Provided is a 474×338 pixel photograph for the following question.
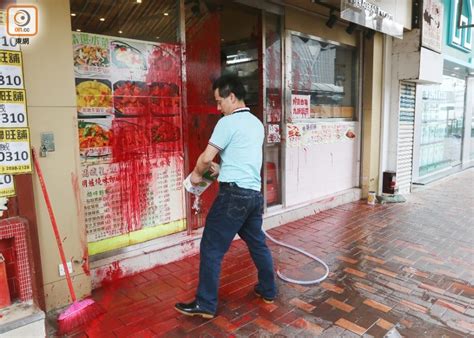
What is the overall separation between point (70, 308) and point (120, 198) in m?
1.19

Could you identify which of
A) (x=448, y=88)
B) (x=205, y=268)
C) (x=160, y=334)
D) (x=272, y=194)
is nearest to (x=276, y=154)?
(x=272, y=194)

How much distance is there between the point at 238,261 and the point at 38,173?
2.32 meters

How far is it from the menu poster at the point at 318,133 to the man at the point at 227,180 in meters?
2.68

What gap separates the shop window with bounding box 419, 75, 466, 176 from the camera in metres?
9.35

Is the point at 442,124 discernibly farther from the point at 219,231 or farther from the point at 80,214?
the point at 80,214

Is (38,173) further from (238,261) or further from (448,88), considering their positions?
(448,88)

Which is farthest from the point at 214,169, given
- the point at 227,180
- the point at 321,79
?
the point at 321,79

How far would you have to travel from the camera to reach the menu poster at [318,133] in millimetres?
5754

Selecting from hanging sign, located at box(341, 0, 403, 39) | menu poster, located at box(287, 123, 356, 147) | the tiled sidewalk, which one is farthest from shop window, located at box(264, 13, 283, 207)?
hanging sign, located at box(341, 0, 403, 39)

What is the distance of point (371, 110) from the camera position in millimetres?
6969

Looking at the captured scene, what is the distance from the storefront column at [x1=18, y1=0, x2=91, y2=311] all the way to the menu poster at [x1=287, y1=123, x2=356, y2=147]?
3.33m

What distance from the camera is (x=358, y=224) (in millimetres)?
5656

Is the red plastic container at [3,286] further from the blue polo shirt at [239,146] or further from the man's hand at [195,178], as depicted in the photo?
the blue polo shirt at [239,146]

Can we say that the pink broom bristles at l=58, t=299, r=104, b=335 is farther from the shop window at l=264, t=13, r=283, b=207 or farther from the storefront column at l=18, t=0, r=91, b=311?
the shop window at l=264, t=13, r=283, b=207
